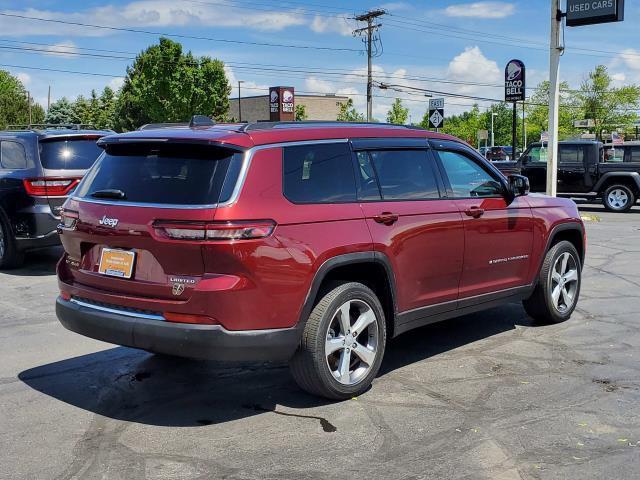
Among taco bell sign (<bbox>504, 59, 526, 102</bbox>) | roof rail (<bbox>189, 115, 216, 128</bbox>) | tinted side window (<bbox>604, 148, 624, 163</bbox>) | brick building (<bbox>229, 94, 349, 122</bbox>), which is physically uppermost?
brick building (<bbox>229, 94, 349, 122</bbox>)

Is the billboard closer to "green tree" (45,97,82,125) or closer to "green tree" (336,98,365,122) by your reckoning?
"green tree" (336,98,365,122)

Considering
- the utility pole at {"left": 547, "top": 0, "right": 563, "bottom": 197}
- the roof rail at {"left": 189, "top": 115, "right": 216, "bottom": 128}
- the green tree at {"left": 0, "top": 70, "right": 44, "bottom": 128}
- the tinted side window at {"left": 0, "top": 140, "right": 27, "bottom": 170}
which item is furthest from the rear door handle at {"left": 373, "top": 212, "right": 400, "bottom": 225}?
the green tree at {"left": 0, "top": 70, "right": 44, "bottom": 128}

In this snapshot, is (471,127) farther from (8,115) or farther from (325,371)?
(325,371)

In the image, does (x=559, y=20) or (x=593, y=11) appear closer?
(x=593, y=11)

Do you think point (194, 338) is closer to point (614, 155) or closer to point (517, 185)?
point (517, 185)

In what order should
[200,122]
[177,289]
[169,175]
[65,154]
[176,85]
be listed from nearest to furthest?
[177,289] < [169,175] < [200,122] < [65,154] < [176,85]

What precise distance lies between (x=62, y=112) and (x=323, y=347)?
267ft

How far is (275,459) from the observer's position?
3682mm

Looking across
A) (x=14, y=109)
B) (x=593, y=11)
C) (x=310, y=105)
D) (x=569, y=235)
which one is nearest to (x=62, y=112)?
(x=14, y=109)

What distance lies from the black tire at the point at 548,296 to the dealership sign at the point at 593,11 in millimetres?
11071

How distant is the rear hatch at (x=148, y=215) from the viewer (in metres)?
3.93

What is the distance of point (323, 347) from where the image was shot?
4309 millimetres

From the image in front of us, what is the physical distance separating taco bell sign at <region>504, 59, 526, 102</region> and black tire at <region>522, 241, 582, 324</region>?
16.9 m

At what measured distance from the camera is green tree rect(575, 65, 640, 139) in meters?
57.6
